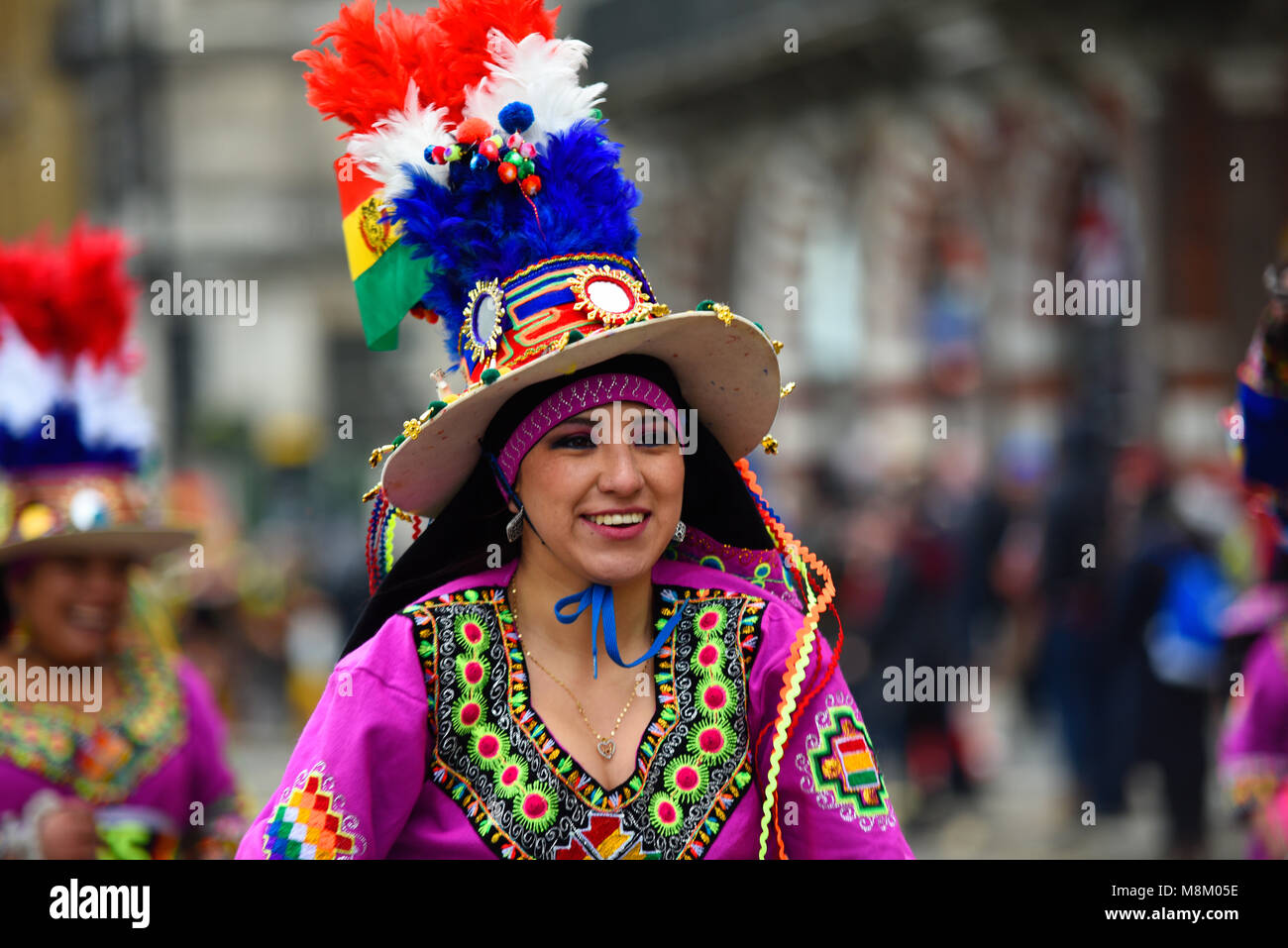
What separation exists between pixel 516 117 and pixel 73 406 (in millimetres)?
2474

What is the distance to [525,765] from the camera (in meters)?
3.06

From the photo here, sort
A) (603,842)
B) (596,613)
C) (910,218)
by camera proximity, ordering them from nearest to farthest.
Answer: (603,842) → (596,613) → (910,218)

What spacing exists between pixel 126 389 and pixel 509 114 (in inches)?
98.3

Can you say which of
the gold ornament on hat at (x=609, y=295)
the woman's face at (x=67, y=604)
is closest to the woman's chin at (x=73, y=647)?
the woman's face at (x=67, y=604)

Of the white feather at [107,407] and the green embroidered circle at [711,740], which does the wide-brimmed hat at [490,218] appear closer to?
the green embroidered circle at [711,740]

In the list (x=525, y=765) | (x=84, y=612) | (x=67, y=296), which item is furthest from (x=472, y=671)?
(x=67, y=296)

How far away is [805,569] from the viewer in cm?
329

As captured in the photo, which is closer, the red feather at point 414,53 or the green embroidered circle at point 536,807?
the green embroidered circle at point 536,807

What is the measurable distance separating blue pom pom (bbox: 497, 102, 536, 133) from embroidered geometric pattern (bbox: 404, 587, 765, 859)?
0.83m

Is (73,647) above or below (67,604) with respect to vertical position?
below

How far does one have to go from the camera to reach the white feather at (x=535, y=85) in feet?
10.6

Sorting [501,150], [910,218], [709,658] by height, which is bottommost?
[709,658]

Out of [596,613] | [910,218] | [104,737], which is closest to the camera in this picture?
[596,613]

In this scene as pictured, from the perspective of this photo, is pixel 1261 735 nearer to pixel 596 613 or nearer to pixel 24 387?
pixel 596 613
